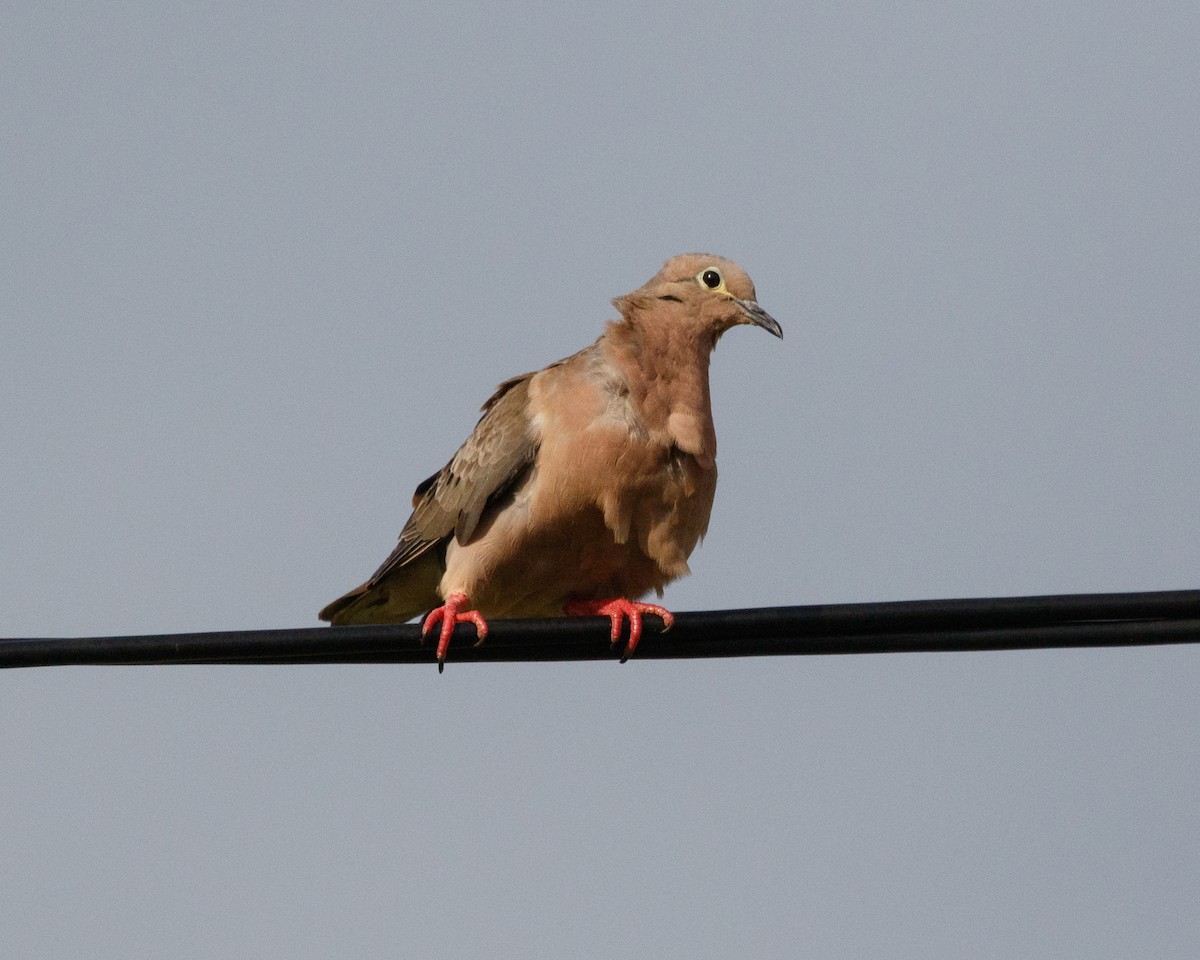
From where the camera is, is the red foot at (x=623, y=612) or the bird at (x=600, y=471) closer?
the red foot at (x=623, y=612)

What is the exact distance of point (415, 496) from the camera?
8273 mm

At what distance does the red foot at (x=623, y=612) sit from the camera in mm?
5465

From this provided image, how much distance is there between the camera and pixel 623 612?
6453 millimetres

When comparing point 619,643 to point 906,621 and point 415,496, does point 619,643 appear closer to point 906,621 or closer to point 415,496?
point 906,621

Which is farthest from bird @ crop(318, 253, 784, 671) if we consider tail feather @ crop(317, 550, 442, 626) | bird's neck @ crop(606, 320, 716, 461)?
tail feather @ crop(317, 550, 442, 626)

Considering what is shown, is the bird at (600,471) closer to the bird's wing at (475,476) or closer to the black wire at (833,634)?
the bird's wing at (475,476)

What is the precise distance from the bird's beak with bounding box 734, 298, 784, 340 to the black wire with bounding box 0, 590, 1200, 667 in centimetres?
275

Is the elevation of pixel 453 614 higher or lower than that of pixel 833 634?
higher

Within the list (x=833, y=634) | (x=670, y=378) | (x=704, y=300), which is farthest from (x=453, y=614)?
(x=833, y=634)

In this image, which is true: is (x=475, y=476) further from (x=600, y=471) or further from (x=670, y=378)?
(x=670, y=378)

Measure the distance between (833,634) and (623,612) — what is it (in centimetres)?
170

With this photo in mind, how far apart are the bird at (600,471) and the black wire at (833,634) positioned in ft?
5.24

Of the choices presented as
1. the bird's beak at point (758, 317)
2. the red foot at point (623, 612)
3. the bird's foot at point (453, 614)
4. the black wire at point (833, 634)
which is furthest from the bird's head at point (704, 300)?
the black wire at point (833, 634)

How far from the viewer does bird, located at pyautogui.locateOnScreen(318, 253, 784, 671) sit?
22.8ft
